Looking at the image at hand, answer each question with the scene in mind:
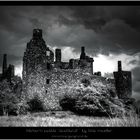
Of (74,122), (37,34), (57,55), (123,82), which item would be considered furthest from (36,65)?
(74,122)

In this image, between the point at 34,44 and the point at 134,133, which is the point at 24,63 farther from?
the point at 134,133

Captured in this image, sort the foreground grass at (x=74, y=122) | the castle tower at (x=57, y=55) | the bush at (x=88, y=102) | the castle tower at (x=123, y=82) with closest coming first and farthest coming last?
the foreground grass at (x=74, y=122) < the bush at (x=88, y=102) < the castle tower at (x=57, y=55) < the castle tower at (x=123, y=82)

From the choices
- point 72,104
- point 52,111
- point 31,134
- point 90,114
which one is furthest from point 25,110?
point 31,134

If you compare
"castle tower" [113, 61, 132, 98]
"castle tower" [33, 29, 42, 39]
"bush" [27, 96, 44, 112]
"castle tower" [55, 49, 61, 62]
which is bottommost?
"bush" [27, 96, 44, 112]

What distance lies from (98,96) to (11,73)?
1014cm

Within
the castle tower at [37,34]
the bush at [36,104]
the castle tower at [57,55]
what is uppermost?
the castle tower at [37,34]

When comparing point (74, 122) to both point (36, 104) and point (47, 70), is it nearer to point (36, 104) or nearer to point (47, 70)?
point (36, 104)

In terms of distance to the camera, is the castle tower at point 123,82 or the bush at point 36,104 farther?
the castle tower at point 123,82

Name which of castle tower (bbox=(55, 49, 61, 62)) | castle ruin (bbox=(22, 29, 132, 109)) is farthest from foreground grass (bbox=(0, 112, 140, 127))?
castle tower (bbox=(55, 49, 61, 62))

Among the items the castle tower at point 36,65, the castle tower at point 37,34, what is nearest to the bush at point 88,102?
the castle tower at point 36,65

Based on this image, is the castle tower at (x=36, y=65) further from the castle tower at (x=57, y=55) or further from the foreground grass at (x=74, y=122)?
the foreground grass at (x=74, y=122)

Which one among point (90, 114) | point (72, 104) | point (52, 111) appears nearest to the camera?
point (90, 114)

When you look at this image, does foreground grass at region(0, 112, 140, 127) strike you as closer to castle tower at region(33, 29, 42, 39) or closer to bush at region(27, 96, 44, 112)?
bush at region(27, 96, 44, 112)

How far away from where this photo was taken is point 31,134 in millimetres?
6516
